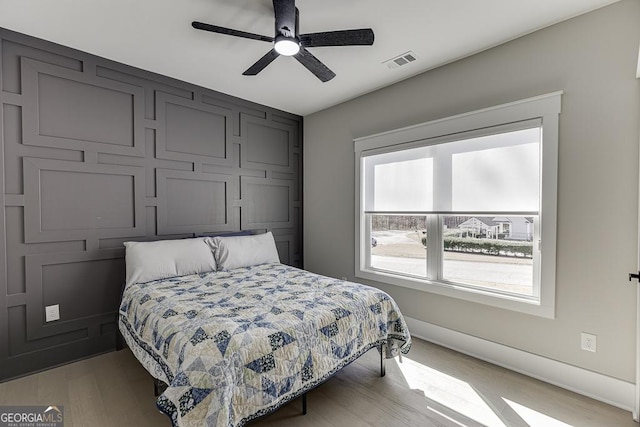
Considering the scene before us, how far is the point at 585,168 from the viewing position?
212 cm

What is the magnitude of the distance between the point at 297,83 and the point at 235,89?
29.5 inches

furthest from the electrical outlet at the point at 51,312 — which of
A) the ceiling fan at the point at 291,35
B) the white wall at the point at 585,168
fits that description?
the white wall at the point at 585,168

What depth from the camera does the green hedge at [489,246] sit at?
2.44 meters

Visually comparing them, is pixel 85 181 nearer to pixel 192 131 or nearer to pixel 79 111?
pixel 79 111

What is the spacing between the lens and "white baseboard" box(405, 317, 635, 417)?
78.5 inches

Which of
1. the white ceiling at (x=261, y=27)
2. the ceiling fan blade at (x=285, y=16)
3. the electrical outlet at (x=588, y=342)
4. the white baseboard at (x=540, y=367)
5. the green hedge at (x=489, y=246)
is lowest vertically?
the white baseboard at (x=540, y=367)

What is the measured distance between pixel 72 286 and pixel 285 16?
9.22ft

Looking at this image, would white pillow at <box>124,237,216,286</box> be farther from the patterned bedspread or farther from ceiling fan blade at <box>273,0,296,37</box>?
ceiling fan blade at <box>273,0,296,37</box>

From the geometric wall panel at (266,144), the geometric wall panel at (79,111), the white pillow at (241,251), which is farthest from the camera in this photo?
the geometric wall panel at (266,144)

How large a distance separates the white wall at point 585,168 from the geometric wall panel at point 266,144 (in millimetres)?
2258

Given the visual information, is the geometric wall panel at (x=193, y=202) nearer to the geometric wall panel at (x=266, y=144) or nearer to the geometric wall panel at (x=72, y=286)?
the geometric wall panel at (x=266, y=144)

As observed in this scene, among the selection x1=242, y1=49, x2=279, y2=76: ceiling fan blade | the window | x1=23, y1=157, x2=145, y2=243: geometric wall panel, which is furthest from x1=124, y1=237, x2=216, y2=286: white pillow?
the window

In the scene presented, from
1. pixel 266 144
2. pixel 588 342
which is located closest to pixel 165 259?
pixel 266 144

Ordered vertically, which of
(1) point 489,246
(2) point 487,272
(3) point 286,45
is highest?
(3) point 286,45
